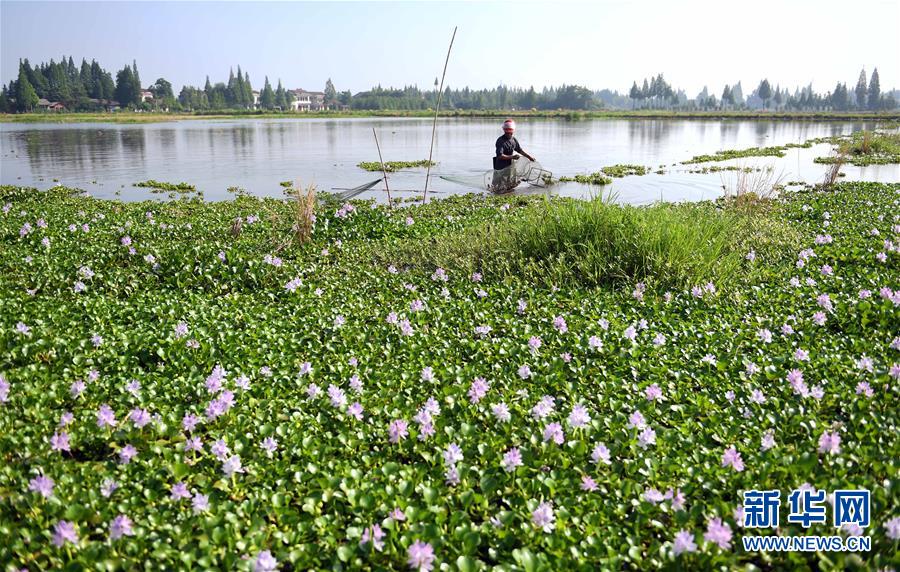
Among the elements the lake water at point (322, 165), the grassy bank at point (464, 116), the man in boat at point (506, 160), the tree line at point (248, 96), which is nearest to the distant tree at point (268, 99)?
the tree line at point (248, 96)

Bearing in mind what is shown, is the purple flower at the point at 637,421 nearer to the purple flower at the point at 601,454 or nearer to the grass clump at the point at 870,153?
the purple flower at the point at 601,454

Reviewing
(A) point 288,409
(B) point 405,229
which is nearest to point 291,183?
(B) point 405,229

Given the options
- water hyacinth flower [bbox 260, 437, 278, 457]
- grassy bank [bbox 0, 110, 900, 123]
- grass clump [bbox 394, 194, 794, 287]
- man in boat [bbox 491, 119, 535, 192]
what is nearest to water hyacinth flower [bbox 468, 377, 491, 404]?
water hyacinth flower [bbox 260, 437, 278, 457]

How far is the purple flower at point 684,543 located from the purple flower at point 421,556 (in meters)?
0.90

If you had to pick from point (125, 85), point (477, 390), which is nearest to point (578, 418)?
point (477, 390)

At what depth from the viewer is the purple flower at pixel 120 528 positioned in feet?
7.32

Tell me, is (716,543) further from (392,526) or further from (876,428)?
(876,428)

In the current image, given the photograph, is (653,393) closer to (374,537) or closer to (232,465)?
(374,537)

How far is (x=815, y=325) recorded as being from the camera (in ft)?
14.7

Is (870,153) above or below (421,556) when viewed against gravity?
above

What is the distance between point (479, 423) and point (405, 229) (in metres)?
4.96

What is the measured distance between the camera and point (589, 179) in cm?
1551

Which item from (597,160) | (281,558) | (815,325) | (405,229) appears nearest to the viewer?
(281,558)

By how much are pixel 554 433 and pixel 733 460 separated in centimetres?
79
